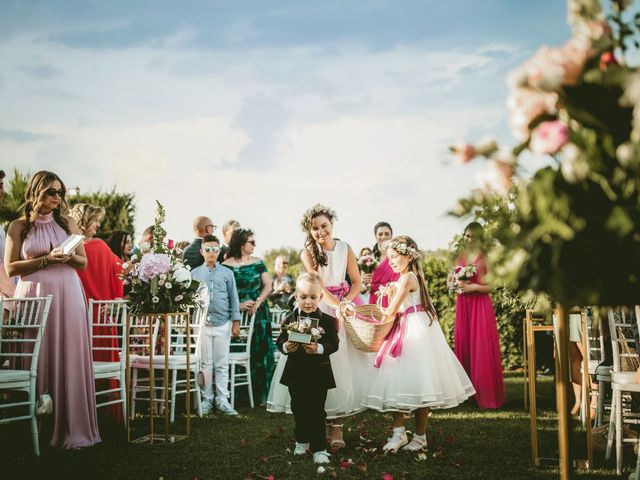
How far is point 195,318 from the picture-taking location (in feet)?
25.8

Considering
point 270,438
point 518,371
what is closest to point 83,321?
point 270,438

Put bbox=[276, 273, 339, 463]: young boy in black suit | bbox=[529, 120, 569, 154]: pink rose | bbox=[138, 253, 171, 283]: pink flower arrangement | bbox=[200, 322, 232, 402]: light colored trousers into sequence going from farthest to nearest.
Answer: bbox=[200, 322, 232, 402]: light colored trousers, bbox=[138, 253, 171, 283]: pink flower arrangement, bbox=[276, 273, 339, 463]: young boy in black suit, bbox=[529, 120, 569, 154]: pink rose

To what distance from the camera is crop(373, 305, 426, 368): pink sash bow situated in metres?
5.38

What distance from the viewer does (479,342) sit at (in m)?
8.10

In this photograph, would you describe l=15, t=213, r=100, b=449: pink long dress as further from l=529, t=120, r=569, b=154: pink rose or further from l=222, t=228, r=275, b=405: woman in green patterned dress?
l=529, t=120, r=569, b=154: pink rose

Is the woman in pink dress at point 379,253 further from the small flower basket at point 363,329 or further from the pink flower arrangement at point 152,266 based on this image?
the pink flower arrangement at point 152,266

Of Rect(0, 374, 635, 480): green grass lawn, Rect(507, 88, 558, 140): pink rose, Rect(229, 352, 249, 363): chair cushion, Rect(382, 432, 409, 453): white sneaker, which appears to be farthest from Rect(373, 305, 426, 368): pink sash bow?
Rect(507, 88, 558, 140): pink rose

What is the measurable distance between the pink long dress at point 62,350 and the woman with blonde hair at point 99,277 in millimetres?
1122

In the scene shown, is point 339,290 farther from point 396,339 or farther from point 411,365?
point 411,365

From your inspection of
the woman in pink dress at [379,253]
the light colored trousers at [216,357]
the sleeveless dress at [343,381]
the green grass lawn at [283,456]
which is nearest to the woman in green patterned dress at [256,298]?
the light colored trousers at [216,357]

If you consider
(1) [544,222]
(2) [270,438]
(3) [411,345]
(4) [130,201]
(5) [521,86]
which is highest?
(4) [130,201]

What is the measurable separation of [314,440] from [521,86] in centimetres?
364

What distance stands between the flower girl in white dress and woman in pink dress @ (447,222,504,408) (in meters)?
2.40

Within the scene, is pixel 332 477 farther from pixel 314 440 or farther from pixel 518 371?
pixel 518 371
